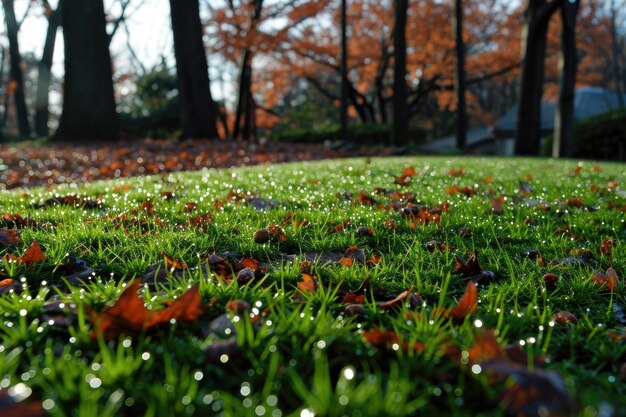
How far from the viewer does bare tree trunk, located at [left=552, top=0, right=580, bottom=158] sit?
477 inches

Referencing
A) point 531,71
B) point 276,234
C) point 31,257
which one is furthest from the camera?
point 531,71

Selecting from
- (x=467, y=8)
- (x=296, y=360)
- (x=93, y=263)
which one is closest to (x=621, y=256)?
(x=296, y=360)

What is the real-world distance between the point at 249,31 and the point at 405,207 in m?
14.7

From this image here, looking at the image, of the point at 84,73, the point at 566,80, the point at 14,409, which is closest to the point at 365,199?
the point at 14,409

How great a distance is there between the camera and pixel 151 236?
275cm

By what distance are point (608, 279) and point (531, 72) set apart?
1230 cm

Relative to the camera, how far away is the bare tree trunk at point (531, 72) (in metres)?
12.6

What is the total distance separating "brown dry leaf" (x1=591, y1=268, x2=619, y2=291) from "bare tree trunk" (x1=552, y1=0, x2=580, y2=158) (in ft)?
37.8

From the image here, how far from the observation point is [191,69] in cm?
1422

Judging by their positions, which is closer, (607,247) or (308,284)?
(308,284)

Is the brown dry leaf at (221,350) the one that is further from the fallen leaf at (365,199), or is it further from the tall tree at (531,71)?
the tall tree at (531,71)

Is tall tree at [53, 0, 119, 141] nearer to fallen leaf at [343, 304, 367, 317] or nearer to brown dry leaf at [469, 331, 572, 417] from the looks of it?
fallen leaf at [343, 304, 367, 317]

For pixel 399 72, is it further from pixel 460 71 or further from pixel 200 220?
pixel 200 220

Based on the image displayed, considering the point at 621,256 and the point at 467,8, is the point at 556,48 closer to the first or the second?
the point at 467,8
